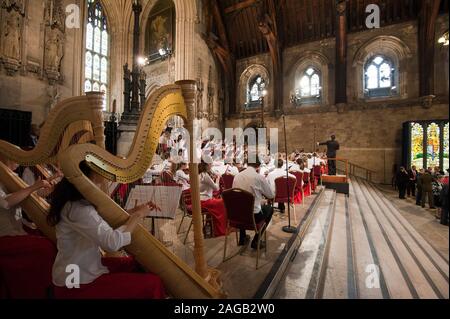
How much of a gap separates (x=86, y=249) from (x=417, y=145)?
1403 centimetres

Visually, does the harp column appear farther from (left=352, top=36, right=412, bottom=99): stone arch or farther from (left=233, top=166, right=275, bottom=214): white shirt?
(left=352, top=36, right=412, bottom=99): stone arch

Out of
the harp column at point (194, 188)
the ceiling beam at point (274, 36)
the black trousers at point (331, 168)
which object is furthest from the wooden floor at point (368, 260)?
the ceiling beam at point (274, 36)

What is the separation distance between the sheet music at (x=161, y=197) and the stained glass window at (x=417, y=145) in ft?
41.7

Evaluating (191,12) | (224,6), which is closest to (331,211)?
(191,12)

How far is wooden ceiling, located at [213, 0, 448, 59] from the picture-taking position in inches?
483

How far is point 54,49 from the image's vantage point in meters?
9.11

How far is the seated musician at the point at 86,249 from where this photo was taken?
137 cm

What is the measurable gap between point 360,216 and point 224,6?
15358 millimetres

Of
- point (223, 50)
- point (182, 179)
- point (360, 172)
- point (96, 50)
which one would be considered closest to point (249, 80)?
point (223, 50)

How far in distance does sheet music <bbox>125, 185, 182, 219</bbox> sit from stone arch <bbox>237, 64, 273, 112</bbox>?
14.0 meters

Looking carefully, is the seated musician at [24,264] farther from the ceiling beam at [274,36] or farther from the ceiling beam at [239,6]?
the ceiling beam at [239,6]

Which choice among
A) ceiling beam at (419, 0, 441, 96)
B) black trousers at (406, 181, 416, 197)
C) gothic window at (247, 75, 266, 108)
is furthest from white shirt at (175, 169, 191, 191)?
ceiling beam at (419, 0, 441, 96)

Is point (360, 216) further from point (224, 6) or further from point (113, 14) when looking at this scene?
point (113, 14)

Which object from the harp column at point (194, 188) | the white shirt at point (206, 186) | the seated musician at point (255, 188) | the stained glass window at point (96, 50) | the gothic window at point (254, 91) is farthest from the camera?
the gothic window at point (254, 91)
